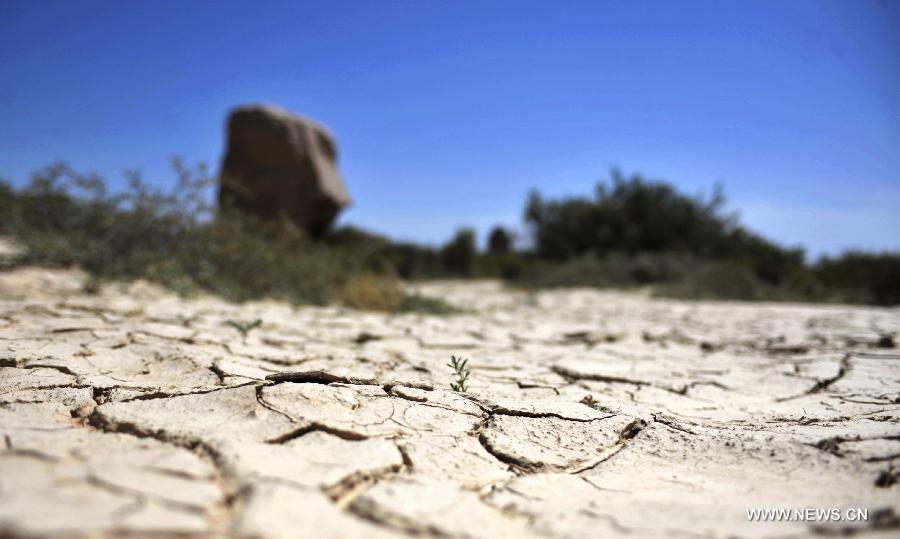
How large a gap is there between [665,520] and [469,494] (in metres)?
0.43

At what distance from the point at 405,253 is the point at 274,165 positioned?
14.8 ft

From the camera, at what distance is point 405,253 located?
13.4 meters

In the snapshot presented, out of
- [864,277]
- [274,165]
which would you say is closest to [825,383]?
[864,277]

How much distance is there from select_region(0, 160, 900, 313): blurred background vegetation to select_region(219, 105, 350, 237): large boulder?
0.93m

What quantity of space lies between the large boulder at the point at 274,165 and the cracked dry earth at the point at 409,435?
654 cm

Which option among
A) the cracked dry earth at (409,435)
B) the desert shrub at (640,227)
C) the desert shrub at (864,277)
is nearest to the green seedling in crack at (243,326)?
the cracked dry earth at (409,435)

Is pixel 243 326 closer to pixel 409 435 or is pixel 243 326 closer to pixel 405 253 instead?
pixel 409 435

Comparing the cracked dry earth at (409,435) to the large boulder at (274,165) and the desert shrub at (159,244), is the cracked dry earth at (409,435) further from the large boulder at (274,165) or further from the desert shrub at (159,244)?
the large boulder at (274,165)

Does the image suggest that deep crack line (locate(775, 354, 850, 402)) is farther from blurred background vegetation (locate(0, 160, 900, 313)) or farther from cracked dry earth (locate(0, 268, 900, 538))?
blurred background vegetation (locate(0, 160, 900, 313))

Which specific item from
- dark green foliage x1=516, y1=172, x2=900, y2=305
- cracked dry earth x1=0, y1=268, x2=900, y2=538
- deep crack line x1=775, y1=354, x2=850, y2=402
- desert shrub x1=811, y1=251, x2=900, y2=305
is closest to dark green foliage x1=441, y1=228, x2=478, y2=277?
dark green foliage x1=516, y1=172, x2=900, y2=305

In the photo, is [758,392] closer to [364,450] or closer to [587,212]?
[364,450]

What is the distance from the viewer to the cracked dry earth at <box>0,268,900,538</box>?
41.8 inches

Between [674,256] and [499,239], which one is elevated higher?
[499,239]

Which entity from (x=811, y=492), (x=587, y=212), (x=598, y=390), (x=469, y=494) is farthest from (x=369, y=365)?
(x=587, y=212)
